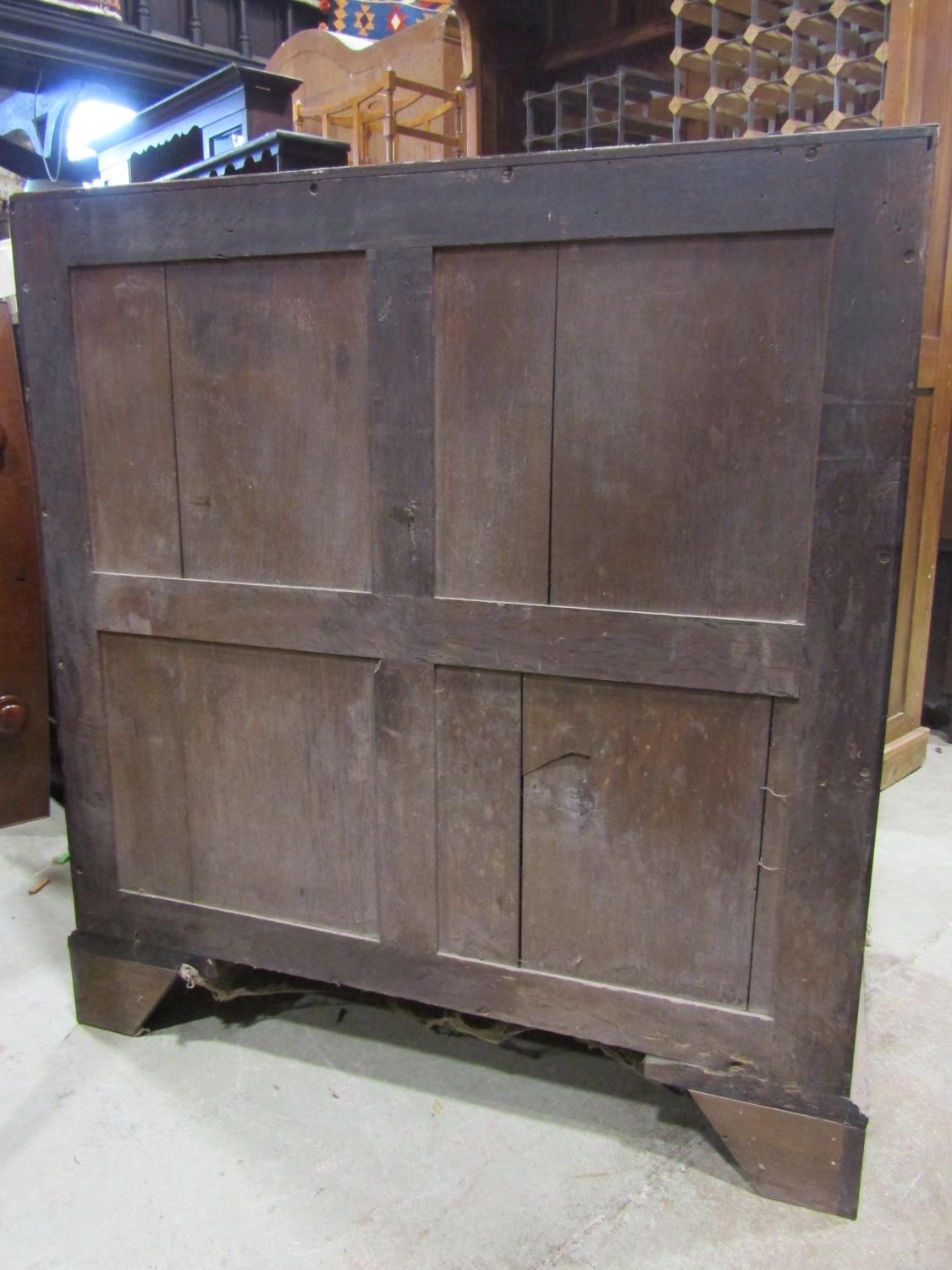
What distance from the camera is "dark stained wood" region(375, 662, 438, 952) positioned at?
4.53 ft

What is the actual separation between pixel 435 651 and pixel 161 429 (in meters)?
0.55

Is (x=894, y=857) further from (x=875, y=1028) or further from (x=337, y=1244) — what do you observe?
(x=337, y=1244)

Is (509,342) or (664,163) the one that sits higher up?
(664,163)

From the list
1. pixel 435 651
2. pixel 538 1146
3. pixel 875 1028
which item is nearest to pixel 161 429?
pixel 435 651

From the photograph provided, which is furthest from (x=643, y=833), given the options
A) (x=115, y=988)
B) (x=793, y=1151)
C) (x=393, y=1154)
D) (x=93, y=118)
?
(x=93, y=118)

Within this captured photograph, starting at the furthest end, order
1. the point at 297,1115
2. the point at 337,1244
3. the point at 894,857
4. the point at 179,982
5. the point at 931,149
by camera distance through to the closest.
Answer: the point at 894,857
the point at 179,982
the point at 297,1115
the point at 337,1244
the point at 931,149

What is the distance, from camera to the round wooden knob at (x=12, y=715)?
172 centimetres

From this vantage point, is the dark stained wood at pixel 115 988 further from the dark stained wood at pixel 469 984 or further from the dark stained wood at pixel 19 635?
the dark stained wood at pixel 19 635

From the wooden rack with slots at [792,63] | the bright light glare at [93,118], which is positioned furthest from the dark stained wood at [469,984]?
the bright light glare at [93,118]

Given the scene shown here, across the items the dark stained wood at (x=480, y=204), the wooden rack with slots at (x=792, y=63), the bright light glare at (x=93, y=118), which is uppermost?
the bright light glare at (x=93, y=118)

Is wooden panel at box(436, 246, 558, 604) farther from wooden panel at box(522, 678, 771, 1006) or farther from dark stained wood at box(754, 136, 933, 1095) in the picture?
dark stained wood at box(754, 136, 933, 1095)

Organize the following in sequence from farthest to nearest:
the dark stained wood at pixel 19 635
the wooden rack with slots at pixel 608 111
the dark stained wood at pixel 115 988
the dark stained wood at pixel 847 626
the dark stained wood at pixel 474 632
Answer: the wooden rack with slots at pixel 608 111 → the dark stained wood at pixel 19 635 → the dark stained wood at pixel 115 988 → the dark stained wood at pixel 474 632 → the dark stained wood at pixel 847 626

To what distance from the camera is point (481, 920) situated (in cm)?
142

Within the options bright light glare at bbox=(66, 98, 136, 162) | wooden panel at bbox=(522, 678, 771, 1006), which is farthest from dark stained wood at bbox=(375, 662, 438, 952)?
bright light glare at bbox=(66, 98, 136, 162)
